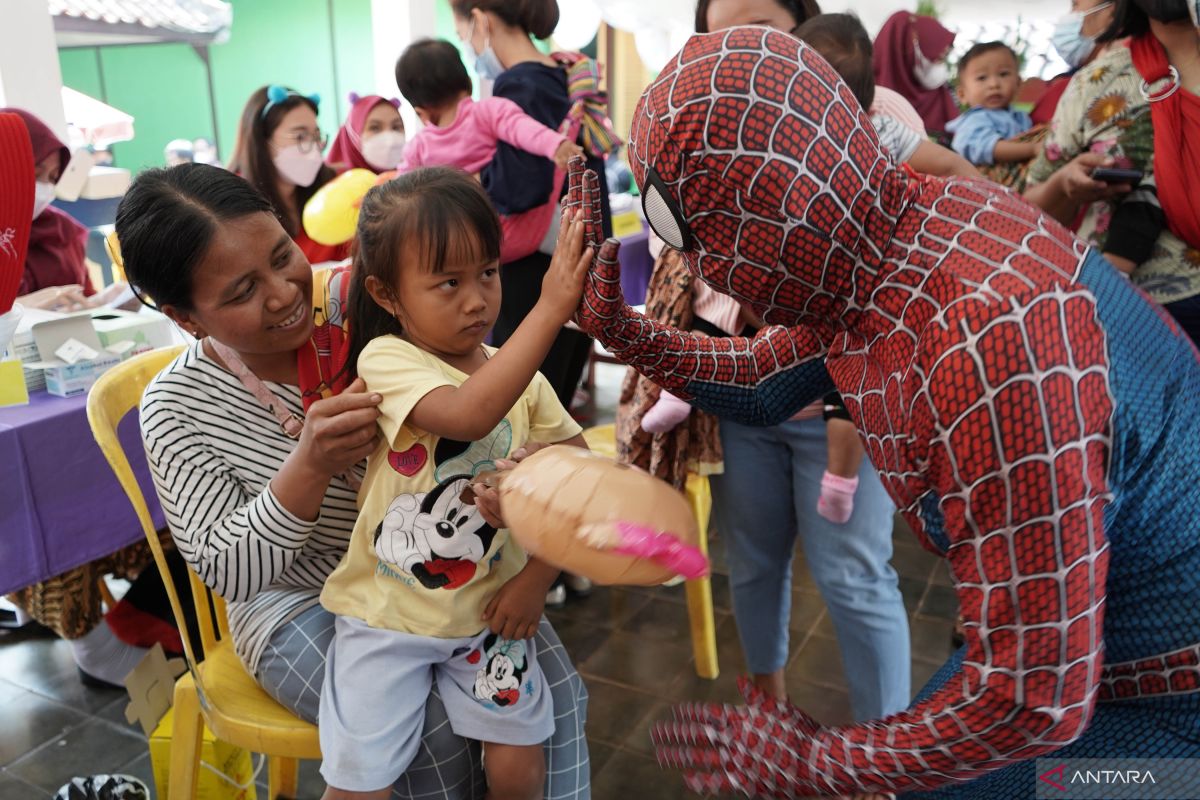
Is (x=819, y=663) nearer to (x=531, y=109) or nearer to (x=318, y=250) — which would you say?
(x=531, y=109)

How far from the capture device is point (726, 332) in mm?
1764

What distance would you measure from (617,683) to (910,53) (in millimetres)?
2558

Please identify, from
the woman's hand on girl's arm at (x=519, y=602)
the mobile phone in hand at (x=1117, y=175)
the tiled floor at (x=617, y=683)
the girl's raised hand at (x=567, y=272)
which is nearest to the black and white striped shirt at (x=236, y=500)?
the woman's hand on girl's arm at (x=519, y=602)

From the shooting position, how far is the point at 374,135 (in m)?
3.59

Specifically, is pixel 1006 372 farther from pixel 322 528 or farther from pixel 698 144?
pixel 322 528

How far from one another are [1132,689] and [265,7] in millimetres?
7437

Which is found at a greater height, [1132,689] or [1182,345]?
[1182,345]

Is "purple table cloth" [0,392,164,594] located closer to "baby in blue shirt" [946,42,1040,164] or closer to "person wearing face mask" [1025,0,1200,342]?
"person wearing face mask" [1025,0,1200,342]

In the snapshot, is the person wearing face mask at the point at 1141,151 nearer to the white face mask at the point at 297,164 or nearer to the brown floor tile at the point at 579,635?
the brown floor tile at the point at 579,635

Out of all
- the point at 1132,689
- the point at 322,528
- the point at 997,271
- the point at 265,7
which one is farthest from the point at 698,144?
the point at 265,7

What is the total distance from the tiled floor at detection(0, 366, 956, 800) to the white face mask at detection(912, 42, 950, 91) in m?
1.87

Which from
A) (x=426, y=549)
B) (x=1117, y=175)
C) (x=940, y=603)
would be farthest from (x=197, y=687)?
(x=940, y=603)

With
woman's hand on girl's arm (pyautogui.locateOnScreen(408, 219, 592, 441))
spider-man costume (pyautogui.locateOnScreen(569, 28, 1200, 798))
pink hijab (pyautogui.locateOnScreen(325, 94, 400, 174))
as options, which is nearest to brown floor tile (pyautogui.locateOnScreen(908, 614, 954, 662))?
spider-man costume (pyautogui.locateOnScreen(569, 28, 1200, 798))

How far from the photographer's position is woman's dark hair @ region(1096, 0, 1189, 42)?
157 cm
